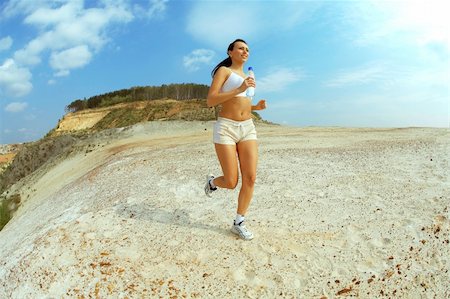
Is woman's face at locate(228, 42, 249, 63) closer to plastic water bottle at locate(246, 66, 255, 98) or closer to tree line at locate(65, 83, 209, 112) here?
plastic water bottle at locate(246, 66, 255, 98)

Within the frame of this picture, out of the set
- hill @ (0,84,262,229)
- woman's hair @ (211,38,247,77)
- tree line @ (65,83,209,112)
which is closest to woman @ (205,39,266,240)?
woman's hair @ (211,38,247,77)

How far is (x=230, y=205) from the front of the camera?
7707 millimetres

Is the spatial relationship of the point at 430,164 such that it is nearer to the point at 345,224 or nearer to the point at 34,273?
the point at 345,224

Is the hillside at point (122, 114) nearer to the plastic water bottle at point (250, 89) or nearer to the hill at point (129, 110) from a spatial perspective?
the hill at point (129, 110)

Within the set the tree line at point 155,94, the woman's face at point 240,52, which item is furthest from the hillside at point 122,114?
the woman's face at point 240,52

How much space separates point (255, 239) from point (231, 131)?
1754 millimetres

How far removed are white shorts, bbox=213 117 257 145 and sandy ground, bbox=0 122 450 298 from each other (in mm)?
1580

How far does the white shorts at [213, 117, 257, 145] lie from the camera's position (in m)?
5.64

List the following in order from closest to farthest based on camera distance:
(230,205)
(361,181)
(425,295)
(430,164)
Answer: (425,295) → (230,205) → (361,181) → (430,164)

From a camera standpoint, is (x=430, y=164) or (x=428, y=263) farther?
(x=430, y=164)

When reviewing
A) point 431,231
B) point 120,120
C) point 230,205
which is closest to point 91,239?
point 230,205

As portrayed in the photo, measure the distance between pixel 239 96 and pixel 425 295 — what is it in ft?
11.5

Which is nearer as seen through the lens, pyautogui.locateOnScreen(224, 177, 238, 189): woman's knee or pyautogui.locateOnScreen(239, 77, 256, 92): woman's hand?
pyautogui.locateOnScreen(239, 77, 256, 92): woman's hand

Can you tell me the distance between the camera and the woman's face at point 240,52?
5.70m
